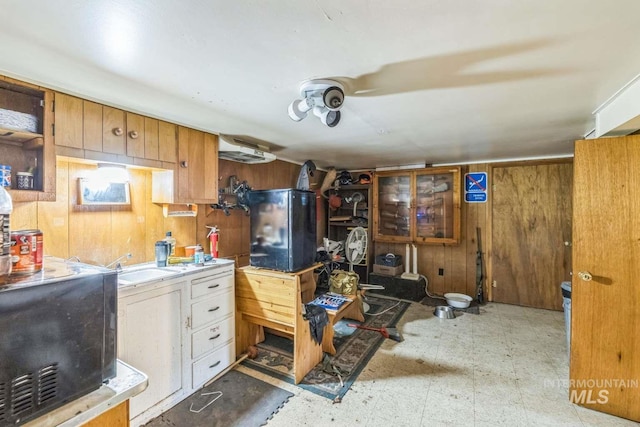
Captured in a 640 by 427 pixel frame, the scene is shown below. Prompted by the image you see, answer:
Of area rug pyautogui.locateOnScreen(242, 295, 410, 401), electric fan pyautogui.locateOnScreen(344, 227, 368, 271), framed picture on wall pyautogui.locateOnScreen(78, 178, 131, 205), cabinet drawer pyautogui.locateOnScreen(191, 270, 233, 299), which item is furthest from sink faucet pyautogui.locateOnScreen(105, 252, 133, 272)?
electric fan pyautogui.locateOnScreen(344, 227, 368, 271)

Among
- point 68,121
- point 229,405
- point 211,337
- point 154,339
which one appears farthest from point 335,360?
Answer: point 68,121

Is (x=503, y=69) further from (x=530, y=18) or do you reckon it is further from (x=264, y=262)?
(x=264, y=262)

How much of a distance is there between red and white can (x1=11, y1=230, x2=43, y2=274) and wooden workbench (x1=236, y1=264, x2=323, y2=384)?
160cm

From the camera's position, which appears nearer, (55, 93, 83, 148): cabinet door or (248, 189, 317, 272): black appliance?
(55, 93, 83, 148): cabinet door

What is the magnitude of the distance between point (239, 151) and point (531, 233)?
4168mm

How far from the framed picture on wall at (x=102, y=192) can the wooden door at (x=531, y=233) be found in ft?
15.5

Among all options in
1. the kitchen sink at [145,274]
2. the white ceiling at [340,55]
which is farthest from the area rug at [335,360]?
the white ceiling at [340,55]

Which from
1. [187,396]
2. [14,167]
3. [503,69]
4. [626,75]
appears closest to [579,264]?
[626,75]

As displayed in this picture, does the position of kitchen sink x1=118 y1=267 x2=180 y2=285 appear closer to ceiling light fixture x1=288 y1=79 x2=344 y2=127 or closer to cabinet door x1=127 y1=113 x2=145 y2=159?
cabinet door x1=127 y1=113 x2=145 y2=159

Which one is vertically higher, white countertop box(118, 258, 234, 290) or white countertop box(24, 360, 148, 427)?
white countertop box(118, 258, 234, 290)

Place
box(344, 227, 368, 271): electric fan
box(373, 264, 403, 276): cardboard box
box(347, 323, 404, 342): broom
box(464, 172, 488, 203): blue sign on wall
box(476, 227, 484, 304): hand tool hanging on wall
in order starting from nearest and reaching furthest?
1. box(347, 323, 404, 342): broom
2. box(344, 227, 368, 271): electric fan
3. box(476, 227, 484, 304): hand tool hanging on wall
4. box(464, 172, 488, 203): blue sign on wall
5. box(373, 264, 403, 276): cardboard box

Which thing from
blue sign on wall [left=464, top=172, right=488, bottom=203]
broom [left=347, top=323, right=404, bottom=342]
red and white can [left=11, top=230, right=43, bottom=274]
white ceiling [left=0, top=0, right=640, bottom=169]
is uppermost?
white ceiling [left=0, top=0, right=640, bottom=169]

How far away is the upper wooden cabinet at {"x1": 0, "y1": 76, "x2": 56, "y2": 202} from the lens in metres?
1.63

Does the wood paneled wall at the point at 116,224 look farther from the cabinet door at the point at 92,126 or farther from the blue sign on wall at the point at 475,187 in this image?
the blue sign on wall at the point at 475,187
